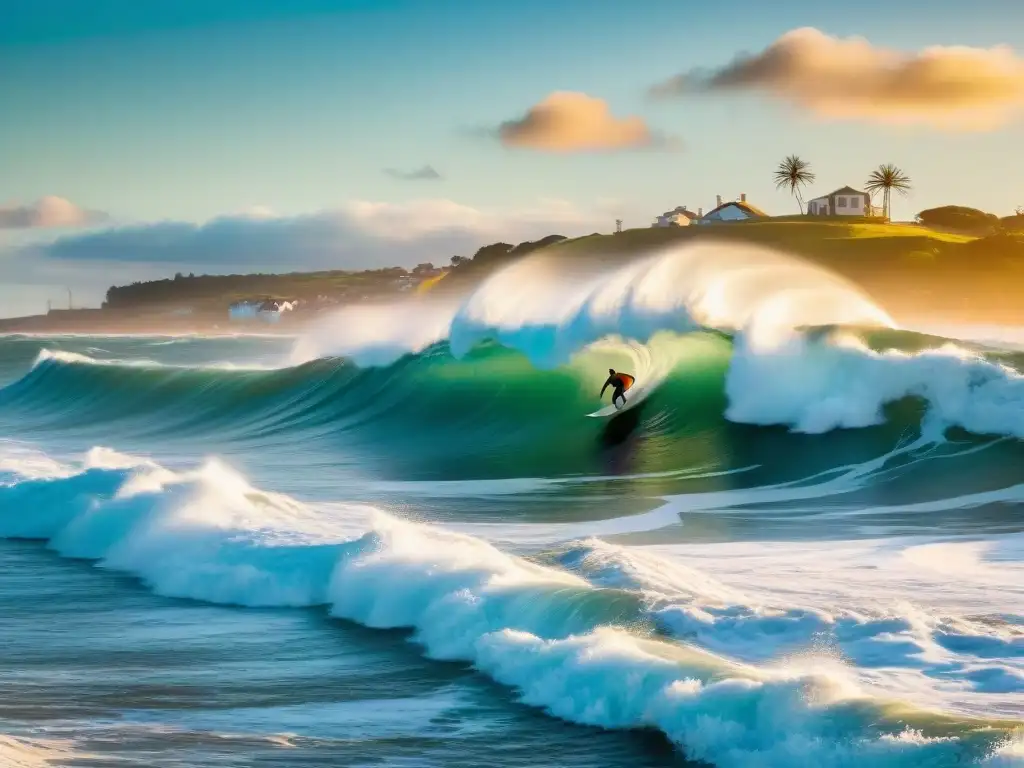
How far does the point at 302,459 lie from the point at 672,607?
1159 centimetres

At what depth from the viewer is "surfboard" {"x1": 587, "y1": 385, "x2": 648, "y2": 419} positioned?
19.2m

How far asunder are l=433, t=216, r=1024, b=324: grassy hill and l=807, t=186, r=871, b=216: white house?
8799 mm

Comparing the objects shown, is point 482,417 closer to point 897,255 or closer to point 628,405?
point 628,405

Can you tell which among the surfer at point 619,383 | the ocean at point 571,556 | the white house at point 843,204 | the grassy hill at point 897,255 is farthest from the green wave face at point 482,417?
the white house at point 843,204

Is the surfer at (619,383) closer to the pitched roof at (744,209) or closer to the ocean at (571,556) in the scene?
the ocean at (571,556)

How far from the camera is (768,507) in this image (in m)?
12.5

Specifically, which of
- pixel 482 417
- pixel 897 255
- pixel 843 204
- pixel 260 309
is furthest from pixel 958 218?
pixel 482 417

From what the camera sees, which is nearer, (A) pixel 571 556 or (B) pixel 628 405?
(A) pixel 571 556

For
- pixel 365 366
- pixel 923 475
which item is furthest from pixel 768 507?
pixel 365 366

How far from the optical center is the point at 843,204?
345 ft

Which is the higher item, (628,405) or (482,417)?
(628,405)

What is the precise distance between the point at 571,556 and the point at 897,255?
8219cm

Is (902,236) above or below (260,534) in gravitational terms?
above

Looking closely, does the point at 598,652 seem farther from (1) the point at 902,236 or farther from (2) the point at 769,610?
(1) the point at 902,236
